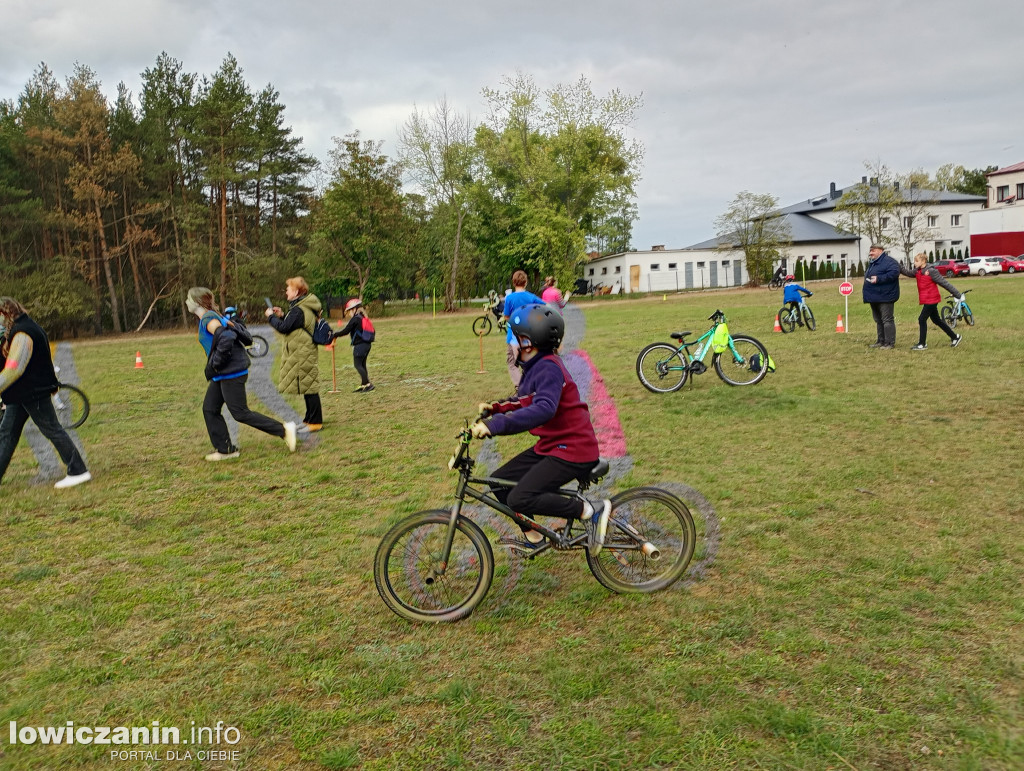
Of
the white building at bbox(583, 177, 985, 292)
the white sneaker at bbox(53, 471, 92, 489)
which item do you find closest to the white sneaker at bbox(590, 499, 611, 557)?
the white sneaker at bbox(53, 471, 92, 489)

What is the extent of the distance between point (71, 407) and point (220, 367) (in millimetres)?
4405

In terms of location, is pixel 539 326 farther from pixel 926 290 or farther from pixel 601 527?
pixel 926 290

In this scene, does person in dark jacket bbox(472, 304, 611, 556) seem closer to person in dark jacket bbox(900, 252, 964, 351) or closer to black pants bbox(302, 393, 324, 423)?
black pants bbox(302, 393, 324, 423)

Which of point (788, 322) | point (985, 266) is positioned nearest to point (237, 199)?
point (788, 322)

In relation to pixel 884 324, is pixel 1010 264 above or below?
above

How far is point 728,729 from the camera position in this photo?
125 inches

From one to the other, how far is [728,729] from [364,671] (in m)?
1.74

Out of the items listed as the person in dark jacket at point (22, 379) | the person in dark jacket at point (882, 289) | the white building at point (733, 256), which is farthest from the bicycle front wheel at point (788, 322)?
the white building at point (733, 256)

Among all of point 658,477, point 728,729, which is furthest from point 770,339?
point 728,729

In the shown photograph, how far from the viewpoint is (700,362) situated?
11.7 metres

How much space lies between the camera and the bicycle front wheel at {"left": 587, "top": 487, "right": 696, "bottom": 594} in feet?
14.6

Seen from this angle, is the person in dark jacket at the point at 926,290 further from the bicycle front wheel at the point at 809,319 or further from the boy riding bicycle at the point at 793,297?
the bicycle front wheel at the point at 809,319

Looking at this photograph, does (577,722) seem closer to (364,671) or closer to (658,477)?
(364,671)

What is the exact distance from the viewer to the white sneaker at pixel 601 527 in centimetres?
430
